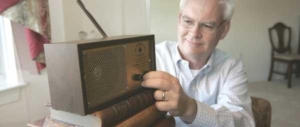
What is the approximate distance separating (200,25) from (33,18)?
893mm

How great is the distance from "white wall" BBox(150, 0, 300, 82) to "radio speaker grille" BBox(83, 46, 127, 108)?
3035 millimetres

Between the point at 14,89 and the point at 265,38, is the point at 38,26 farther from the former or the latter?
the point at 265,38

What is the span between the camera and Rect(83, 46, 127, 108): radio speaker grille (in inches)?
18.4

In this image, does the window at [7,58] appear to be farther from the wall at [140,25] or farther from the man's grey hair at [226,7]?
the man's grey hair at [226,7]

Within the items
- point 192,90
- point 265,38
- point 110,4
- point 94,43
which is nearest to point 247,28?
point 265,38

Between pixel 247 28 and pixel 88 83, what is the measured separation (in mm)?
3798

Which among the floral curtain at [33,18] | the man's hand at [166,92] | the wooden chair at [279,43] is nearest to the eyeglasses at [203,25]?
the man's hand at [166,92]

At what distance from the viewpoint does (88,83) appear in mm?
468

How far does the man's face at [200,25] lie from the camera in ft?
2.81

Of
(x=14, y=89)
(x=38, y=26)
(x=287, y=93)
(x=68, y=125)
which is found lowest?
(x=287, y=93)

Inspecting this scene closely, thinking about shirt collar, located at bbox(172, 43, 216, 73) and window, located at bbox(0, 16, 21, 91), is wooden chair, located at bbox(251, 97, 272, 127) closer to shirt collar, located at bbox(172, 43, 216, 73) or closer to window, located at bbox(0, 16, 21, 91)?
shirt collar, located at bbox(172, 43, 216, 73)

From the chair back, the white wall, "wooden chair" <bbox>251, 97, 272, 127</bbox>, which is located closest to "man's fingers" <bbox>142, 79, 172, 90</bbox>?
"wooden chair" <bbox>251, 97, 272, 127</bbox>

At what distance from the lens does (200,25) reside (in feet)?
2.85

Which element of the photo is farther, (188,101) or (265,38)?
(265,38)
